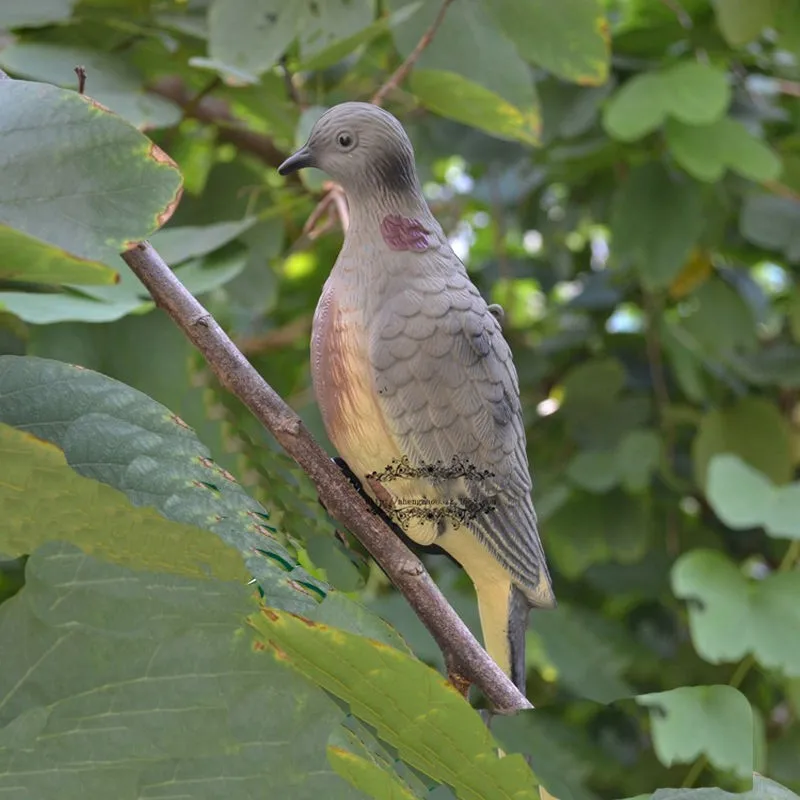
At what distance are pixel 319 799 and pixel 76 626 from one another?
2.9 inches

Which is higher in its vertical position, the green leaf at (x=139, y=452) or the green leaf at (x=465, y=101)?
the green leaf at (x=139, y=452)

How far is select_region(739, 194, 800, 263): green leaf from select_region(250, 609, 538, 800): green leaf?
2.61ft

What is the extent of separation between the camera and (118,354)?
58 centimetres

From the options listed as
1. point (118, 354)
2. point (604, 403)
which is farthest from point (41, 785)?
point (604, 403)

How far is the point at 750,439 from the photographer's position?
38.0 inches

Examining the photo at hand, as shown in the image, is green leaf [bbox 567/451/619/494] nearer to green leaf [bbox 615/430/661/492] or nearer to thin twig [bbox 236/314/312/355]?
green leaf [bbox 615/430/661/492]

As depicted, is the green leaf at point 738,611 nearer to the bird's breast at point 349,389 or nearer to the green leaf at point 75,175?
the bird's breast at point 349,389

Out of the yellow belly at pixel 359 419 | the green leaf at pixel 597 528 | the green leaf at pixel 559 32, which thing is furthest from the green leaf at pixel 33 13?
the green leaf at pixel 597 528

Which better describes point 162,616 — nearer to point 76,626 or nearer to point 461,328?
point 76,626

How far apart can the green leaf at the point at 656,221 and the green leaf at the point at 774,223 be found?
0.27ft

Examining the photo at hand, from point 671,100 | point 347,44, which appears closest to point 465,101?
point 347,44

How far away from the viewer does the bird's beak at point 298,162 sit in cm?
37

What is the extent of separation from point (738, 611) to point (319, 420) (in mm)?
316

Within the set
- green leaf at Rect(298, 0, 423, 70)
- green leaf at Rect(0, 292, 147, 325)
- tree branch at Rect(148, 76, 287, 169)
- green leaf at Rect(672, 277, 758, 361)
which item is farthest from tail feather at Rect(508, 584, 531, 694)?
green leaf at Rect(672, 277, 758, 361)
